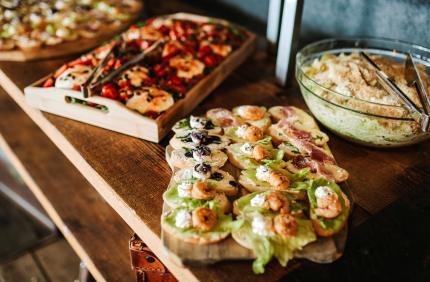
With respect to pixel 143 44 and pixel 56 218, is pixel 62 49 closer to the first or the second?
pixel 143 44

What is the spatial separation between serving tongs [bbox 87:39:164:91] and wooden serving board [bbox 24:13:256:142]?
83 mm

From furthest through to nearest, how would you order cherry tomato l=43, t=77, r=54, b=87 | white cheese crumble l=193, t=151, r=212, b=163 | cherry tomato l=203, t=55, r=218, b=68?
cherry tomato l=203, t=55, r=218, b=68
cherry tomato l=43, t=77, r=54, b=87
white cheese crumble l=193, t=151, r=212, b=163

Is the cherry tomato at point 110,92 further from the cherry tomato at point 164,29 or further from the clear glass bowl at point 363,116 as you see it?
the clear glass bowl at point 363,116

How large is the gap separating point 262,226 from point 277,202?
0.10 metres

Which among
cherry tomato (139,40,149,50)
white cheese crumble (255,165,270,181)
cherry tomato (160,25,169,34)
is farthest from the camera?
cherry tomato (160,25,169,34)

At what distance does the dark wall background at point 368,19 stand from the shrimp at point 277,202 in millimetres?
1224

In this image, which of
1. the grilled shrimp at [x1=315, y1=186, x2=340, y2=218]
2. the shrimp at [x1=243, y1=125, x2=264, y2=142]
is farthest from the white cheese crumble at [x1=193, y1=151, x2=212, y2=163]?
the grilled shrimp at [x1=315, y1=186, x2=340, y2=218]

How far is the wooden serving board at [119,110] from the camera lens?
1779mm

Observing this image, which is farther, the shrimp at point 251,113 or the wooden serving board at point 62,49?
the wooden serving board at point 62,49

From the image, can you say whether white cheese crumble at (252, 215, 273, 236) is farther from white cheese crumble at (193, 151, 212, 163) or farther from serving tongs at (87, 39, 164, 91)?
serving tongs at (87, 39, 164, 91)

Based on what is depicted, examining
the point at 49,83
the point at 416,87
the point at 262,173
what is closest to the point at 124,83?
the point at 49,83

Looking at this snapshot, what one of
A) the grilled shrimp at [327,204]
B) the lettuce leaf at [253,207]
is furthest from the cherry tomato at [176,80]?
the grilled shrimp at [327,204]

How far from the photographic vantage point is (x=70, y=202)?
245cm

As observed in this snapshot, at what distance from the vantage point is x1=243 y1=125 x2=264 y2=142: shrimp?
64.8 inches
